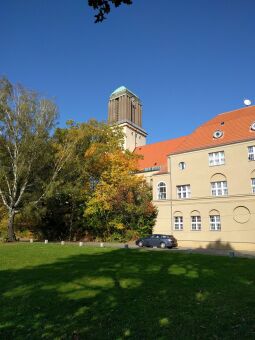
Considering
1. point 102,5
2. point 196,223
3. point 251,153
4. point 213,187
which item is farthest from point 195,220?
point 102,5

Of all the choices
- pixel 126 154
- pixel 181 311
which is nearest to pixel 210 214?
pixel 126 154

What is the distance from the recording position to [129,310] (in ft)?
26.6

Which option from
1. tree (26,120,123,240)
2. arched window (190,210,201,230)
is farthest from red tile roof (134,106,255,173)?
tree (26,120,123,240)

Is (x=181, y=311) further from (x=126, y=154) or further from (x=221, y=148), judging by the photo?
(x=126, y=154)

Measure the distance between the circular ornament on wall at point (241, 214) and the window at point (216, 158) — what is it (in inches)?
235

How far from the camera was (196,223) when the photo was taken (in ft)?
125

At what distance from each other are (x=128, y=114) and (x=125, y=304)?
6627 cm

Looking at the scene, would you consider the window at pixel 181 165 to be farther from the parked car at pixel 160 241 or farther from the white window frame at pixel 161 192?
the parked car at pixel 160 241

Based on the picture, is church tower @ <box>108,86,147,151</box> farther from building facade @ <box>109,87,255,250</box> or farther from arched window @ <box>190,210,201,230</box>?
arched window @ <box>190,210,201,230</box>

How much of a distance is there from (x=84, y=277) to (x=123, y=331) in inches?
Result: 248

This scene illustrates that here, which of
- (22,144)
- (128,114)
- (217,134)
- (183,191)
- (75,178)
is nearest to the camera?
(22,144)

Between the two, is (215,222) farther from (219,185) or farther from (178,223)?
(178,223)

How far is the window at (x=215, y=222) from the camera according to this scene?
3622 cm

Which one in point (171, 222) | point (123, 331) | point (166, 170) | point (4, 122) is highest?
point (4, 122)
